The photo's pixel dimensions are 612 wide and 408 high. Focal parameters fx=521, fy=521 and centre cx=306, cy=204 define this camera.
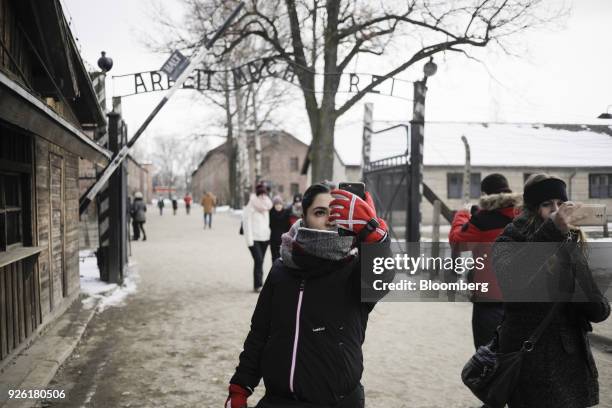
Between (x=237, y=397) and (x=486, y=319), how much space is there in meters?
2.33

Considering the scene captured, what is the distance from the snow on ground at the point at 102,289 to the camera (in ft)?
26.7

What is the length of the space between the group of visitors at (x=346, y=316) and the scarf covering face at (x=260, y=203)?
653 centimetres

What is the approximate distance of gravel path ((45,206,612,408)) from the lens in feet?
14.9

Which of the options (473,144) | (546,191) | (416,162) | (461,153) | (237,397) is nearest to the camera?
(237,397)

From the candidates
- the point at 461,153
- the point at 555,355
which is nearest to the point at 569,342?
the point at 555,355

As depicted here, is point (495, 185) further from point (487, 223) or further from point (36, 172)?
point (36, 172)

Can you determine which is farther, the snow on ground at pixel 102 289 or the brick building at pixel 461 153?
the brick building at pixel 461 153

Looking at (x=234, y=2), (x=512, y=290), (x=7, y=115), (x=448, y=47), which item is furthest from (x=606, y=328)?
(x=234, y=2)

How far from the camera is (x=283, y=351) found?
2.21 m

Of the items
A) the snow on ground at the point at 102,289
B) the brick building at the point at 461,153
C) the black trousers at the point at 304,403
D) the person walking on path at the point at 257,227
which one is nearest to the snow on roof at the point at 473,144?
the brick building at the point at 461,153

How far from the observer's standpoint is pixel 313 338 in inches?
85.7

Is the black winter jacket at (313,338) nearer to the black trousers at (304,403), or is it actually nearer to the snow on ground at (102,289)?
the black trousers at (304,403)

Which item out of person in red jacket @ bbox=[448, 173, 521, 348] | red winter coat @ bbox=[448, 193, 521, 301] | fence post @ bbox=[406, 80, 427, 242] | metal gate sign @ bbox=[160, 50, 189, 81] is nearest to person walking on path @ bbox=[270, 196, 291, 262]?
fence post @ bbox=[406, 80, 427, 242]

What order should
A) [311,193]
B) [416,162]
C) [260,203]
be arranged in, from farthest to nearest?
[416,162], [260,203], [311,193]
